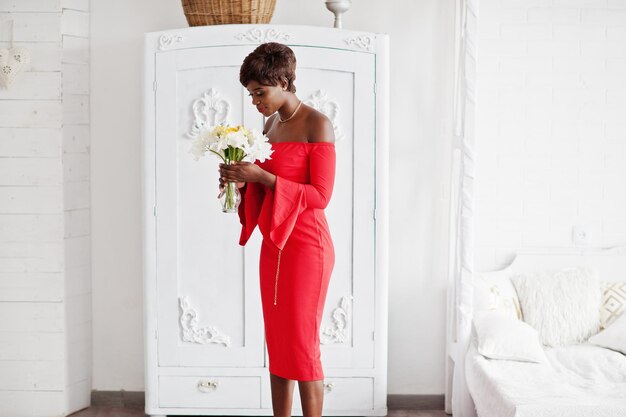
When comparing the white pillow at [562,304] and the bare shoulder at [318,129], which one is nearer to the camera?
the bare shoulder at [318,129]

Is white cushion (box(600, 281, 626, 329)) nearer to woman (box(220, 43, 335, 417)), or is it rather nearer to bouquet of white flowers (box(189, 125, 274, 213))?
woman (box(220, 43, 335, 417))

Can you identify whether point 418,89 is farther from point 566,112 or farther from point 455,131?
point 566,112

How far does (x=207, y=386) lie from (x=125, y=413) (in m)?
0.64

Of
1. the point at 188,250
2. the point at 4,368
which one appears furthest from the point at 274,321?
the point at 4,368

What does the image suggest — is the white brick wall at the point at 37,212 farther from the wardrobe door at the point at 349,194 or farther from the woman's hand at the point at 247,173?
the woman's hand at the point at 247,173

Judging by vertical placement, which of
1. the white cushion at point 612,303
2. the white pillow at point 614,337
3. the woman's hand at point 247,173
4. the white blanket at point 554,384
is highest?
the woman's hand at point 247,173

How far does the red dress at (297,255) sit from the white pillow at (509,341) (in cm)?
111

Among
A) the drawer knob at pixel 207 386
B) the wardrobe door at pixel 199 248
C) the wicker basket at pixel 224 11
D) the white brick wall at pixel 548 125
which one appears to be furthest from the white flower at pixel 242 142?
the white brick wall at pixel 548 125

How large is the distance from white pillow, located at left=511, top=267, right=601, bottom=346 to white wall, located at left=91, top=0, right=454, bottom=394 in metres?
0.51

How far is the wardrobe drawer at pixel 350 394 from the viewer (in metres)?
3.74

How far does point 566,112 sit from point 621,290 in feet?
3.36

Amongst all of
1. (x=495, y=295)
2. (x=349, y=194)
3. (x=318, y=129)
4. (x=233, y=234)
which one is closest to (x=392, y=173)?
(x=349, y=194)

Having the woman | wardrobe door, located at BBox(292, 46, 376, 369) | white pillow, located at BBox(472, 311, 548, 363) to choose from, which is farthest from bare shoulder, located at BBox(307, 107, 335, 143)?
white pillow, located at BBox(472, 311, 548, 363)

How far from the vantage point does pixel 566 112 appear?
13.6 ft
